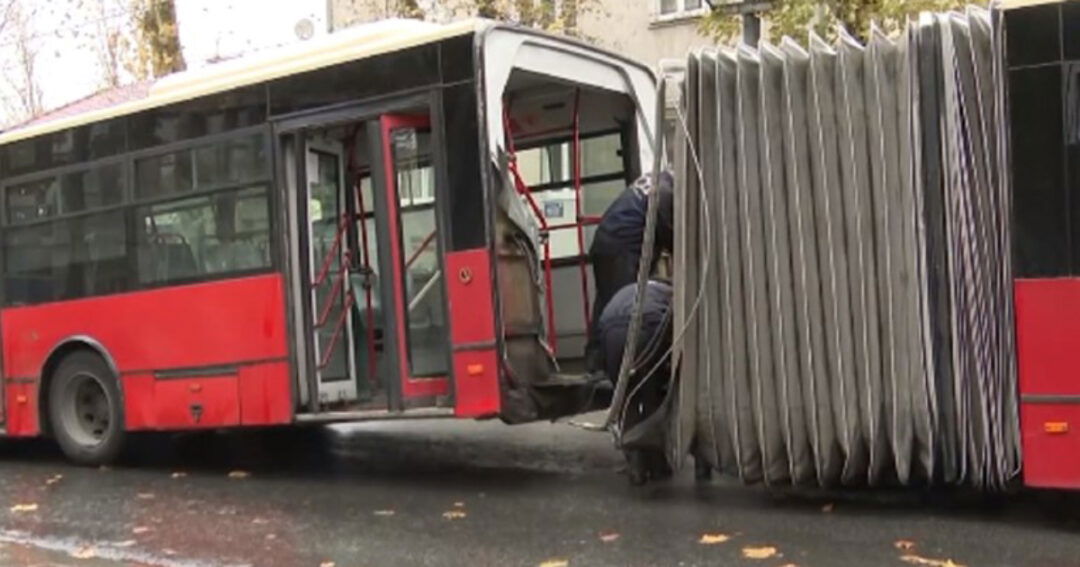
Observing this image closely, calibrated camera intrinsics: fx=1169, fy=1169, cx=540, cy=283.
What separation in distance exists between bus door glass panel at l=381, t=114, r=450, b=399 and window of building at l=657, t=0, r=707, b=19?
439 inches

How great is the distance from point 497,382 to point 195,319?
8.92 feet

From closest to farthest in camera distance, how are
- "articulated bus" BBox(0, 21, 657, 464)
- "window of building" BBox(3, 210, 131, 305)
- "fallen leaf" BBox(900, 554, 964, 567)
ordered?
"fallen leaf" BBox(900, 554, 964, 567)
"articulated bus" BBox(0, 21, 657, 464)
"window of building" BBox(3, 210, 131, 305)

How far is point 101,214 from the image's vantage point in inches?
359

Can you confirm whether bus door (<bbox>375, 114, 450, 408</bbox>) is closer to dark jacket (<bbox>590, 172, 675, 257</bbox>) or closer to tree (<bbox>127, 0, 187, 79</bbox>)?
dark jacket (<bbox>590, 172, 675, 257</bbox>)

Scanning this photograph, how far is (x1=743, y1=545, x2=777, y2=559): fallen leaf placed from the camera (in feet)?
18.4

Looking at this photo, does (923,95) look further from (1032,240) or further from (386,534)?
(386,534)

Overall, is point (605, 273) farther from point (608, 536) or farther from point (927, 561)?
point (927, 561)

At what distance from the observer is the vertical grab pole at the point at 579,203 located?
869cm

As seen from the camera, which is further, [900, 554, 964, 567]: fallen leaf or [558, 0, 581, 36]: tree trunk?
[558, 0, 581, 36]: tree trunk

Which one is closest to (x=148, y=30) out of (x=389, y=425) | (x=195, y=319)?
(x=389, y=425)

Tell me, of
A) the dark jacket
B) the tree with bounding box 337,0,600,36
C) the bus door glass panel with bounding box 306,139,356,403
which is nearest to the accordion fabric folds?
the dark jacket

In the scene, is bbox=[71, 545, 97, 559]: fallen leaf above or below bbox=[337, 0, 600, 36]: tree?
below

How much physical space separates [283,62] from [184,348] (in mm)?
2242

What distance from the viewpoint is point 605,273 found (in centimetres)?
796
